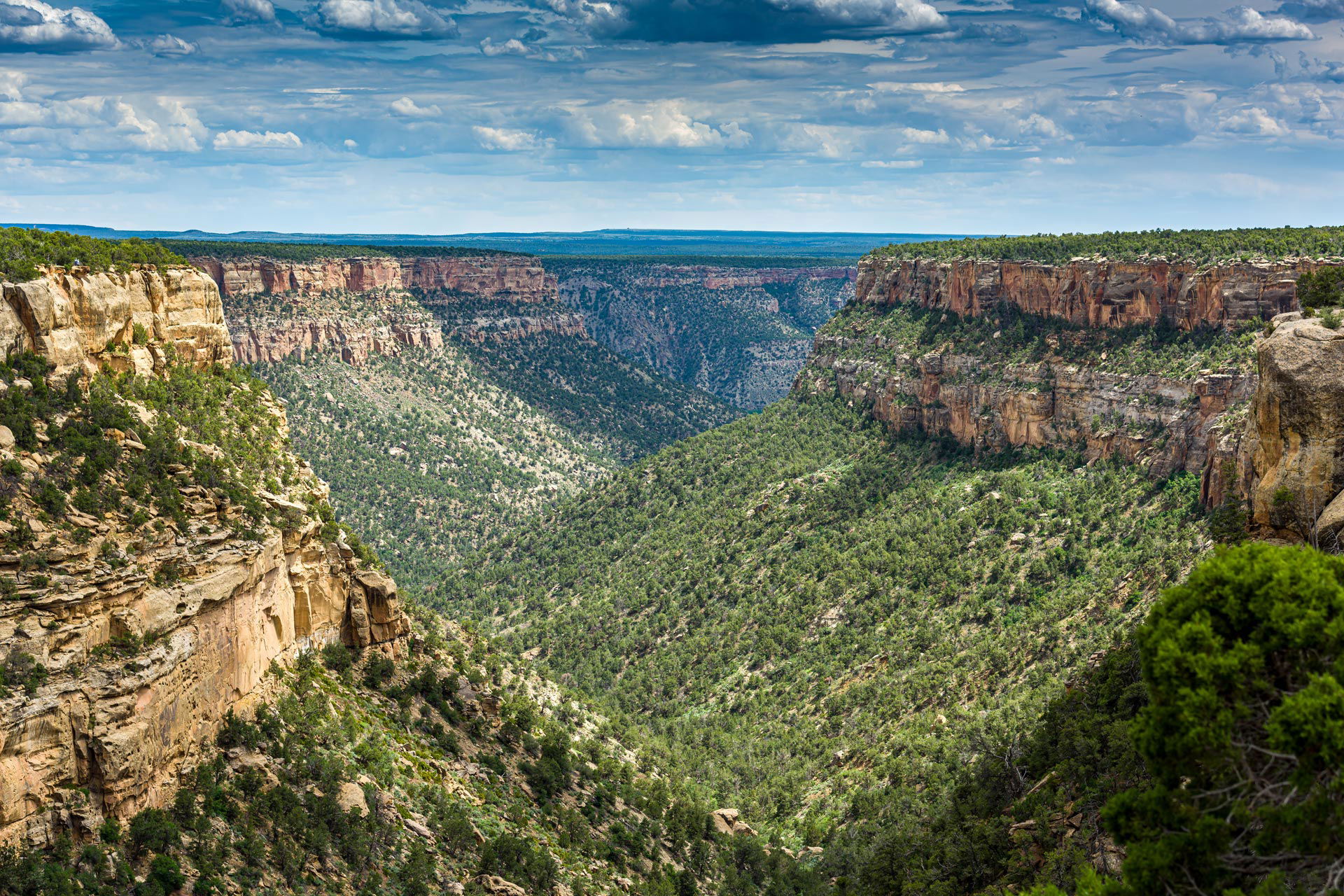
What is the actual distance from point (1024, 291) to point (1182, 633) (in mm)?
88088

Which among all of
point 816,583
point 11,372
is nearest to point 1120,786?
point 11,372

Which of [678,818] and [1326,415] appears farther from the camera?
[678,818]

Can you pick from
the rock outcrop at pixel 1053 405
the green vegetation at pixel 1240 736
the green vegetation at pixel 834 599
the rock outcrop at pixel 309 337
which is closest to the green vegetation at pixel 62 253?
the green vegetation at pixel 1240 736

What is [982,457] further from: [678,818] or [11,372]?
[11,372]

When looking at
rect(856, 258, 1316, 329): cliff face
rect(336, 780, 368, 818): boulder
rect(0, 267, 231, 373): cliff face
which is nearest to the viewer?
rect(0, 267, 231, 373): cliff face

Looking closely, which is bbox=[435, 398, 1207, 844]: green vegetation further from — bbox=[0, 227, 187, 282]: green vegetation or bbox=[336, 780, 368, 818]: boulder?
bbox=[0, 227, 187, 282]: green vegetation

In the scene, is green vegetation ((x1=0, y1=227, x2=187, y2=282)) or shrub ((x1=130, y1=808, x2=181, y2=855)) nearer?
shrub ((x1=130, y1=808, x2=181, y2=855))

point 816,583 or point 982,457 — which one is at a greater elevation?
point 982,457

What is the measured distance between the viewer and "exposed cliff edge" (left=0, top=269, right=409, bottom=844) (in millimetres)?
35688

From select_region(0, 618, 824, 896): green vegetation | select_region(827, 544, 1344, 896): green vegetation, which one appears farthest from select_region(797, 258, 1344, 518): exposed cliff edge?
select_region(0, 618, 824, 896): green vegetation

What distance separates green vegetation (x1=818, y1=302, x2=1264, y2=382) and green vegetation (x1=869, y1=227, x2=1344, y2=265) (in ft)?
20.5

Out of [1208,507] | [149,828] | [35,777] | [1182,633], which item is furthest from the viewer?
[1208,507]

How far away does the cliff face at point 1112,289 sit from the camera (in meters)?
86.1

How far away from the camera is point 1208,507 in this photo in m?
69.4
